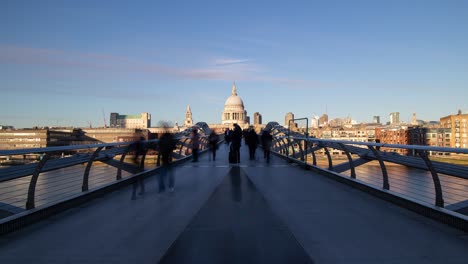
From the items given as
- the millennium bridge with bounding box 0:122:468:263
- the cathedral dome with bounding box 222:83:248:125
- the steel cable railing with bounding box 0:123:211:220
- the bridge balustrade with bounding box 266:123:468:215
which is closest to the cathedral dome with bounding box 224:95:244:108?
the cathedral dome with bounding box 222:83:248:125

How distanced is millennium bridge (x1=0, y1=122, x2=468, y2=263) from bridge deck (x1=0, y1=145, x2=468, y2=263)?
0.02 metres

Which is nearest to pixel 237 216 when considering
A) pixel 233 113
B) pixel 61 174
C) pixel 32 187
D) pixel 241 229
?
pixel 241 229

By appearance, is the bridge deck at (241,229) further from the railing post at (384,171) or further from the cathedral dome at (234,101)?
the cathedral dome at (234,101)

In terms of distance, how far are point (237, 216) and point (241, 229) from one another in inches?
30.7

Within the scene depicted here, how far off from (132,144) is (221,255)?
5.23 meters

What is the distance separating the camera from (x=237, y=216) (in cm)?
591

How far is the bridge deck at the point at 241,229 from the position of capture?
4.14m

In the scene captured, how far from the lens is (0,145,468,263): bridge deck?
4.14 meters

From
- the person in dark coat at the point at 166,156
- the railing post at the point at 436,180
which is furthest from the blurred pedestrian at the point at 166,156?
the railing post at the point at 436,180

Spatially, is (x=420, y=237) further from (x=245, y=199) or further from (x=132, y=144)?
(x=132, y=144)

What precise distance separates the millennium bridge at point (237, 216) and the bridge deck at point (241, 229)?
0.05 feet

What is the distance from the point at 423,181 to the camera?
251 inches

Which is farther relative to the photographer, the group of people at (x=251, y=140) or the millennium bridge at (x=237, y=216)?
the group of people at (x=251, y=140)

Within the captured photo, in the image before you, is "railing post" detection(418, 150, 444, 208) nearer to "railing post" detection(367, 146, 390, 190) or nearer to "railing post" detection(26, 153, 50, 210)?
"railing post" detection(367, 146, 390, 190)
